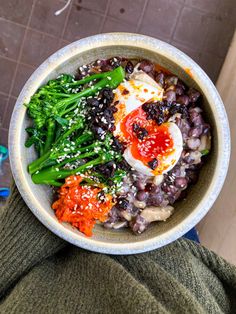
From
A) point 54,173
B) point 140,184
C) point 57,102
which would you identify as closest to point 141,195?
point 140,184

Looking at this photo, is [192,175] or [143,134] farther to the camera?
[192,175]

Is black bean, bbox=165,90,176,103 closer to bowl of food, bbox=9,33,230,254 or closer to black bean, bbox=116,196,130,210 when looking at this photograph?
bowl of food, bbox=9,33,230,254

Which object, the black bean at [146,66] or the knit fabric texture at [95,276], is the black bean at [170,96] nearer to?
the black bean at [146,66]

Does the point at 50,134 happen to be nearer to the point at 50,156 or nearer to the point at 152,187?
the point at 50,156

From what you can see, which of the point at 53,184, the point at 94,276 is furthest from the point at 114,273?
the point at 53,184

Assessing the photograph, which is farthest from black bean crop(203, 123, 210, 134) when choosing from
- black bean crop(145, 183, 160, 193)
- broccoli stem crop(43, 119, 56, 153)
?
broccoli stem crop(43, 119, 56, 153)

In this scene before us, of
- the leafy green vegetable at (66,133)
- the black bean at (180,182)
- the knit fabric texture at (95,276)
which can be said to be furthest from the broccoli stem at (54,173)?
the black bean at (180,182)

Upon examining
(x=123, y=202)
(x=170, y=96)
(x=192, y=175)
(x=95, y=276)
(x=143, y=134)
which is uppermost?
(x=170, y=96)
